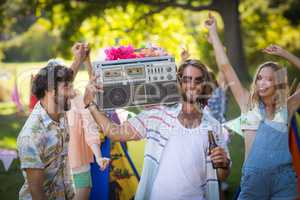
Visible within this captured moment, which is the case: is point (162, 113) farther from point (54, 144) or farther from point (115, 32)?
point (115, 32)

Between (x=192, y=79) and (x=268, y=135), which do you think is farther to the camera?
(x=268, y=135)

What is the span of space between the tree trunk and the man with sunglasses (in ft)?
31.4

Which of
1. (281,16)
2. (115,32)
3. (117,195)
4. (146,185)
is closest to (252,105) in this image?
(146,185)

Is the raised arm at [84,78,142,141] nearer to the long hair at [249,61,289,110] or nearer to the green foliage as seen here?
the long hair at [249,61,289,110]

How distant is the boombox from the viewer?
2.71 metres

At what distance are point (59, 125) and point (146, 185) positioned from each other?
541 millimetres

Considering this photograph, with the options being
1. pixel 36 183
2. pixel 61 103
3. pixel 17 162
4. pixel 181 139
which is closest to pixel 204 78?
pixel 181 139

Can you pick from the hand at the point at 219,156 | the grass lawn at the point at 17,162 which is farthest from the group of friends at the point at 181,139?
the grass lawn at the point at 17,162

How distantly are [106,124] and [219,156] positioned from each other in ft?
2.02

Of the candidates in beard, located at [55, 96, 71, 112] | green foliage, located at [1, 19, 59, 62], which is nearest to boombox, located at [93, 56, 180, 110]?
beard, located at [55, 96, 71, 112]

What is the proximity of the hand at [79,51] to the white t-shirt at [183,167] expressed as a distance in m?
0.91

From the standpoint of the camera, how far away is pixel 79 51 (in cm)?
313

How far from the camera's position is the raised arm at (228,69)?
304 centimetres

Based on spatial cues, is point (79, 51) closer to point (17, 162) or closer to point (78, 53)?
point (78, 53)
